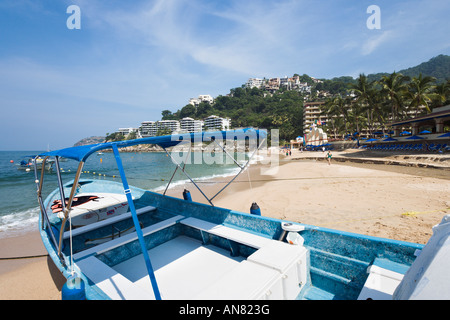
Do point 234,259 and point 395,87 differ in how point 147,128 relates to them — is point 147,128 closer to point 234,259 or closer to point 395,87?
point 395,87

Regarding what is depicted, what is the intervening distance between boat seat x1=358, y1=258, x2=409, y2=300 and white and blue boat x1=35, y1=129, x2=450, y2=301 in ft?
0.04

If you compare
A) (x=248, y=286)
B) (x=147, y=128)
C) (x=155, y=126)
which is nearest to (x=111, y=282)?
(x=248, y=286)

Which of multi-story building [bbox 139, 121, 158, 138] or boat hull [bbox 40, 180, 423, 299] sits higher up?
multi-story building [bbox 139, 121, 158, 138]

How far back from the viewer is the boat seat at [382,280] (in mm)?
2617

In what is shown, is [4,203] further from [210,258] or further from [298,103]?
[298,103]

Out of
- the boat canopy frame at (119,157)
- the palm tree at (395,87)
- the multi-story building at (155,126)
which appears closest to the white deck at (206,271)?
the boat canopy frame at (119,157)

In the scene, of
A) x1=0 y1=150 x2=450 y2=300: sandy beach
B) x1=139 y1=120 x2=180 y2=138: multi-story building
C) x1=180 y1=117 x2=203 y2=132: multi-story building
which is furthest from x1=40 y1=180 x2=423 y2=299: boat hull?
x1=139 y1=120 x2=180 y2=138: multi-story building

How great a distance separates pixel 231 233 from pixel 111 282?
90.5 inches

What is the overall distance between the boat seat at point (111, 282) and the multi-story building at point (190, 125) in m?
124

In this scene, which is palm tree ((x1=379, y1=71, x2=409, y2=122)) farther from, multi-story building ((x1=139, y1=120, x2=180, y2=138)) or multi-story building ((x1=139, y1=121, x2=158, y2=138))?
multi-story building ((x1=139, y1=121, x2=158, y2=138))

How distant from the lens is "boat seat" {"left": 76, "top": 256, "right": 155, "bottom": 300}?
293cm

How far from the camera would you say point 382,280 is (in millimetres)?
2814

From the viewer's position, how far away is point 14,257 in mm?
7562

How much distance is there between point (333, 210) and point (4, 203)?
80.8ft
